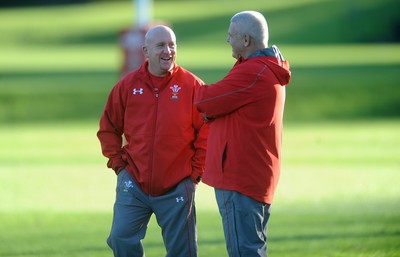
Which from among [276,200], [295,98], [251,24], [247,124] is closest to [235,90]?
[247,124]

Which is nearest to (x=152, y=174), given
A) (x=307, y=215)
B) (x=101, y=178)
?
(x=307, y=215)

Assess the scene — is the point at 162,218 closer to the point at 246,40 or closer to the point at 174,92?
the point at 174,92

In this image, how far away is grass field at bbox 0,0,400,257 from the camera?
1250cm

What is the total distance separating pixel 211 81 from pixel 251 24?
2956 centimetres

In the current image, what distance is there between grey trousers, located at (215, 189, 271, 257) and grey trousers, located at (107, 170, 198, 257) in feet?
2.50

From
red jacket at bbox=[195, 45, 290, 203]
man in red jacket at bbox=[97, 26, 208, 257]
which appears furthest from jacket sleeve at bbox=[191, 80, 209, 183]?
red jacket at bbox=[195, 45, 290, 203]

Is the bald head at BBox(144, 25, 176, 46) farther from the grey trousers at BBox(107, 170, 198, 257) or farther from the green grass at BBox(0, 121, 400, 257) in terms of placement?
the green grass at BBox(0, 121, 400, 257)

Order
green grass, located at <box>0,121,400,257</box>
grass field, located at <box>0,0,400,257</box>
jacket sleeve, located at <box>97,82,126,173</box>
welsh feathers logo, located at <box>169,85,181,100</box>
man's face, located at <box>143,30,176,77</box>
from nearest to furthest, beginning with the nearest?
1. man's face, located at <box>143,30,176,77</box>
2. welsh feathers logo, located at <box>169,85,181,100</box>
3. jacket sleeve, located at <box>97,82,126,173</box>
4. green grass, located at <box>0,121,400,257</box>
5. grass field, located at <box>0,0,400,257</box>

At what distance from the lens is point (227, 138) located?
7.49 meters

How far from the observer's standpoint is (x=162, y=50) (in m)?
8.12

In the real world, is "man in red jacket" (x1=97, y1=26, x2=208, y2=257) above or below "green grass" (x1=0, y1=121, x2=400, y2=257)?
above

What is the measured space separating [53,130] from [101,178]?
10.6 m

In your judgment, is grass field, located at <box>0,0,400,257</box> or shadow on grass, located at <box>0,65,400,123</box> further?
shadow on grass, located at <box>0,65,400,123</box>

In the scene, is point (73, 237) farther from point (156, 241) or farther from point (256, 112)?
point (256, 112)
